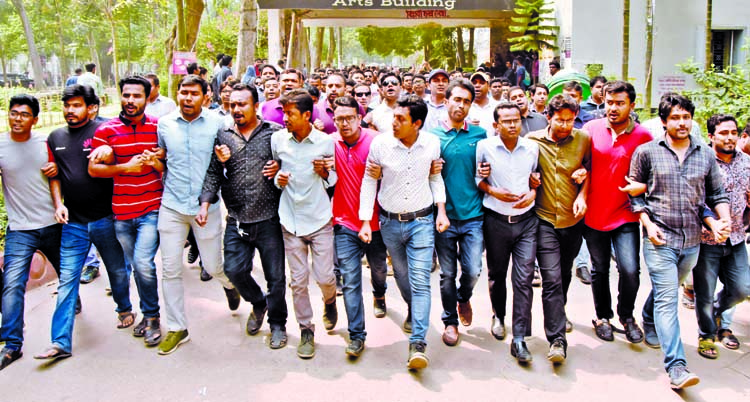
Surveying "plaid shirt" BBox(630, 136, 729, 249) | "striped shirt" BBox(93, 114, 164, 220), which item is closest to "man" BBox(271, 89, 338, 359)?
"striped shirt" BBox(93, 114, 164, 220)

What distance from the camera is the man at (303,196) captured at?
14.6 feet

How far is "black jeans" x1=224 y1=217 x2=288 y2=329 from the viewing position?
15.3ft

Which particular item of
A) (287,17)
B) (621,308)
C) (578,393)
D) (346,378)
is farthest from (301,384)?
(287,17)

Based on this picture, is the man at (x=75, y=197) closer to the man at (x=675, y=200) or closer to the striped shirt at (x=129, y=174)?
the striped shirt at (x=129, y=174)

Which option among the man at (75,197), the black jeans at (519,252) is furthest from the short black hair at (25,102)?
the black jeans at (519,252)

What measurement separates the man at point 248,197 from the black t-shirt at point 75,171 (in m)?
0.92

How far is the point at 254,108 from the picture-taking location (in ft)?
15.4

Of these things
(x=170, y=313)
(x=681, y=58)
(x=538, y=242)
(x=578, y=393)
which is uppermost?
(x=681, y=58)

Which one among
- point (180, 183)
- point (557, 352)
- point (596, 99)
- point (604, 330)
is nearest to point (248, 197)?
point (180, 183)

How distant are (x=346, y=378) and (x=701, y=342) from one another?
2669 millimetres

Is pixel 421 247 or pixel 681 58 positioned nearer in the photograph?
pixel 421 247

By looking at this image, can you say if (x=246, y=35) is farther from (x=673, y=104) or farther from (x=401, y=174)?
(x=673, y=104)

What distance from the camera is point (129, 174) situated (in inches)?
185

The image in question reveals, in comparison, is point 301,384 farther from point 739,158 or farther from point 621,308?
point 739,158
